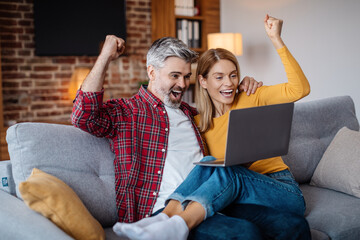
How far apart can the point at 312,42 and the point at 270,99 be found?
2360mm

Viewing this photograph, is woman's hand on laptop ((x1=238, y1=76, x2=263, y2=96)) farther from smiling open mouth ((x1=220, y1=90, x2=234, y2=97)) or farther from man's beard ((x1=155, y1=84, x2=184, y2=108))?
man's beard ((x1=155, y1=84, x2=184, y2=108))

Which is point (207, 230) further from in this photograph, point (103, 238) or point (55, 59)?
point (55, 59)

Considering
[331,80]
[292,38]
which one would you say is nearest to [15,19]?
[292,38]

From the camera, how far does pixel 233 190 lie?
159cm

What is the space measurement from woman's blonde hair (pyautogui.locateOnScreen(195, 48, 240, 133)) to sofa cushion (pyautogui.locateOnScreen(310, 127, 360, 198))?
732mm

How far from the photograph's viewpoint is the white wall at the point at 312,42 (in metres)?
3.71

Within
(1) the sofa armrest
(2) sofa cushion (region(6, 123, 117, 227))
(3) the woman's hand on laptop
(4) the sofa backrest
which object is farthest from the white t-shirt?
(4) the sofa backrest

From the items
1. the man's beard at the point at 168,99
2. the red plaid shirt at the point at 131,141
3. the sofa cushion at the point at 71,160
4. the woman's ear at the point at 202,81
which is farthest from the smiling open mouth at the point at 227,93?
the sofa cushion at the point at 71,160

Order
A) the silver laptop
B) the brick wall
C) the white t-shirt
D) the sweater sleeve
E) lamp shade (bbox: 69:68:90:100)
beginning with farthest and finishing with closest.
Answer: lamp shade (bbox: 69:68:90:100), the brick wall, the sweater sleeve, the white t-shirt, the silver laptop

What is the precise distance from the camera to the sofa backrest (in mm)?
2302

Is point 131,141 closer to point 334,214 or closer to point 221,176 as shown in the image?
point 221,176

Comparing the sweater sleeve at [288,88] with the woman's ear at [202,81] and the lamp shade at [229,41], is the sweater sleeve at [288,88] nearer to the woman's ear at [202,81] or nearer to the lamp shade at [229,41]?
the woman's ear at [202,81]

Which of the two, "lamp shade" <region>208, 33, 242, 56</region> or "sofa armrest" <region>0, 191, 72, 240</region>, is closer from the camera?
"sofa armrest" <region>0, 191, 72, 240</region>

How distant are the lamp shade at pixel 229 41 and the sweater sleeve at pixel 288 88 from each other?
2.61 m
